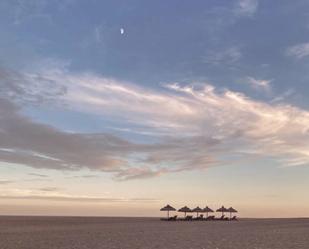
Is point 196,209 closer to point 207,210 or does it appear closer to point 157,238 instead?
point 207,210

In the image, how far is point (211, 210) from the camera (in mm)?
80000

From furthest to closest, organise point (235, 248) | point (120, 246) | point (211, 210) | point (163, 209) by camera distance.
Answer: point (211, 210), point (163, 209), point (120, 246), point (235, 248)

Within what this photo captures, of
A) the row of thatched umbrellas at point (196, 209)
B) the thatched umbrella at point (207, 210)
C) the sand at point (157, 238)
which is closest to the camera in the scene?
the sand at point (157, 238)

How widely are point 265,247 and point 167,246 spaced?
504 centimetres

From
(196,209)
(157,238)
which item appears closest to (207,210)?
(196,209)

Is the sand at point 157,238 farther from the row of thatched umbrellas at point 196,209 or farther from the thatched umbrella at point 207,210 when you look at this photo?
the thatched umbrella at point 207,210

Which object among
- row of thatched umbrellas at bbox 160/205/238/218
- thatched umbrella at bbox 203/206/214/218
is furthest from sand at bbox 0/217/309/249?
thatched umbrella at bbox 203/206/214/218

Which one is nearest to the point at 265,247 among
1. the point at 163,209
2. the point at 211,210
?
the point at 163,209

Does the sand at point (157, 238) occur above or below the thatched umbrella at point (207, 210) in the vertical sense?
below

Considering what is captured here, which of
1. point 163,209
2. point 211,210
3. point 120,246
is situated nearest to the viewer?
point 120,246

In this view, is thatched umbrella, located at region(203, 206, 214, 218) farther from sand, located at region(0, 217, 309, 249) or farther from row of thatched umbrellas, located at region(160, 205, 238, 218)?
sand, located at region(0, 217, 309, 249)

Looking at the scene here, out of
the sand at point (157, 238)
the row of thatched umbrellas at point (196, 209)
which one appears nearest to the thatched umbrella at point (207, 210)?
the row of thatched umbrellas at point (196, 209)

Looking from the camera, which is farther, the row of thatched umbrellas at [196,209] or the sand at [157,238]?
the row of thatched umbrellas at [196,209]

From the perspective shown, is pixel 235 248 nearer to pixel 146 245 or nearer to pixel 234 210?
pixel 146 245
